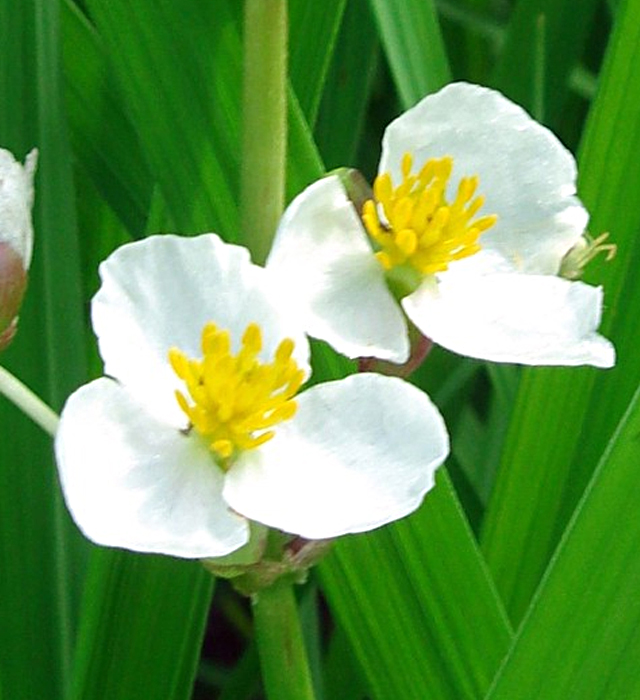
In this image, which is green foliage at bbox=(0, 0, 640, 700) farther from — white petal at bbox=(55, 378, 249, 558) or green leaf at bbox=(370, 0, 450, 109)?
white petal at bbox=(55, 378, 249, 558)

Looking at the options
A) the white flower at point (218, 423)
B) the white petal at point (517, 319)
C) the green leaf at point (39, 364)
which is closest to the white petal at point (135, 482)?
the white flower at point (218, 423)

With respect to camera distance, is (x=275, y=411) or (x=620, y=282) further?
(x=620, y=282)

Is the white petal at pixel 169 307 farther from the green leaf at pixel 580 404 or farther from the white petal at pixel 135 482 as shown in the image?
the green leaf at pixel 580 404

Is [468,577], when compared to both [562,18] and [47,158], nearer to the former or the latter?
[47,158]

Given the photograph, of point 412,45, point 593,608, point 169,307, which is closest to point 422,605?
point 593,608

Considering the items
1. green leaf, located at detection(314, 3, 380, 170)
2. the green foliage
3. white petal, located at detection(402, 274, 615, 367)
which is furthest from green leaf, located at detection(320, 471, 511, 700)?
green leaf, located at detection(314, 3, 380, 170)

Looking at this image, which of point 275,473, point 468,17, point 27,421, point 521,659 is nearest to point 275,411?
point 275,473
